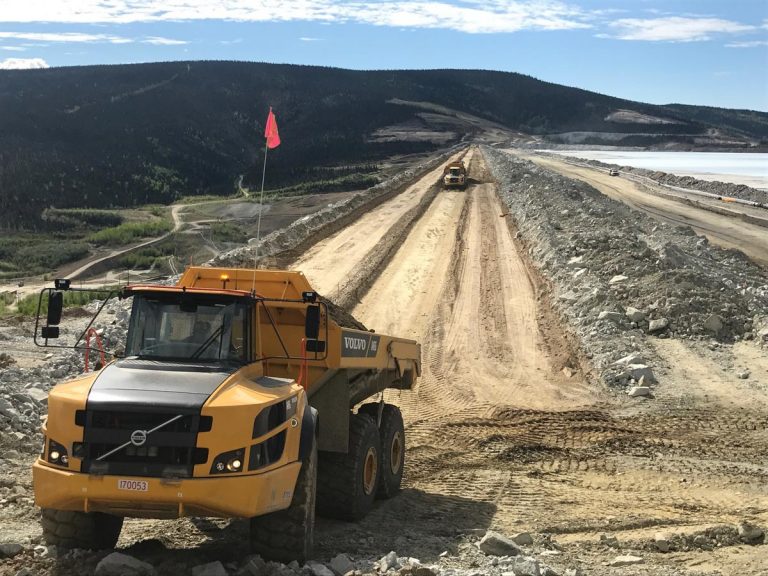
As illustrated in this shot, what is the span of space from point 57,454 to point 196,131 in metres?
131

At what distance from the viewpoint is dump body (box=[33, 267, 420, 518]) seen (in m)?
6.15

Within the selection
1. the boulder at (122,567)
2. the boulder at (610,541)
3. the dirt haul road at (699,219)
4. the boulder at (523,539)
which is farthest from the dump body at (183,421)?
the dirt haul road at (699,219)

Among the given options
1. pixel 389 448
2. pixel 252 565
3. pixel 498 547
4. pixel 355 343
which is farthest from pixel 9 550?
pixel 389 448

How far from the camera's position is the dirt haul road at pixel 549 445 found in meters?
8.45

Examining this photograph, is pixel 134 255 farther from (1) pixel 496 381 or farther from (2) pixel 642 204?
(1) pixel 496 381

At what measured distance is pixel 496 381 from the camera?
51.2 ft

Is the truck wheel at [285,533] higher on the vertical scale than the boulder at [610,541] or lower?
higher

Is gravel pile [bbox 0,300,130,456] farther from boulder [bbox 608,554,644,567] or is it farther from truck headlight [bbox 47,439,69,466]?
boulder [bbox 608,554,644,567]

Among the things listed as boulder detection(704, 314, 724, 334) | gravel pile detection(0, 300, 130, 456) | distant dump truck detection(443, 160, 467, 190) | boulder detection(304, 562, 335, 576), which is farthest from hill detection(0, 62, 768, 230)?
boulder detection(304, 562, 335, 576)

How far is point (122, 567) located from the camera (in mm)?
6305

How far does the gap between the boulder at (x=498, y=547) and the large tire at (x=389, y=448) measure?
76.3 inches

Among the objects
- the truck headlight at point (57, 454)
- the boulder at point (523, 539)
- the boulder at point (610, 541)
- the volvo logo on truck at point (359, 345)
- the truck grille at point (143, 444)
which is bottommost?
the boulder at point (610, 541)

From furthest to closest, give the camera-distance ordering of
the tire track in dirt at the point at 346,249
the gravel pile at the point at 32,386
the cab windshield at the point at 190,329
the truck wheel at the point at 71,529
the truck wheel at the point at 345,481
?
1. the tire track in dirt at the point at 346,249
2. the gravel pile at the point at 32,386
3. the truck wheel at the point at 345,481
4. the cab windshield at the point at 190,329
5. the truck wheel at the point at 71,529

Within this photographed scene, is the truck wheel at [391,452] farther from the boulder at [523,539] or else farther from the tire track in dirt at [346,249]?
the tire track in dirt at [346,249]
